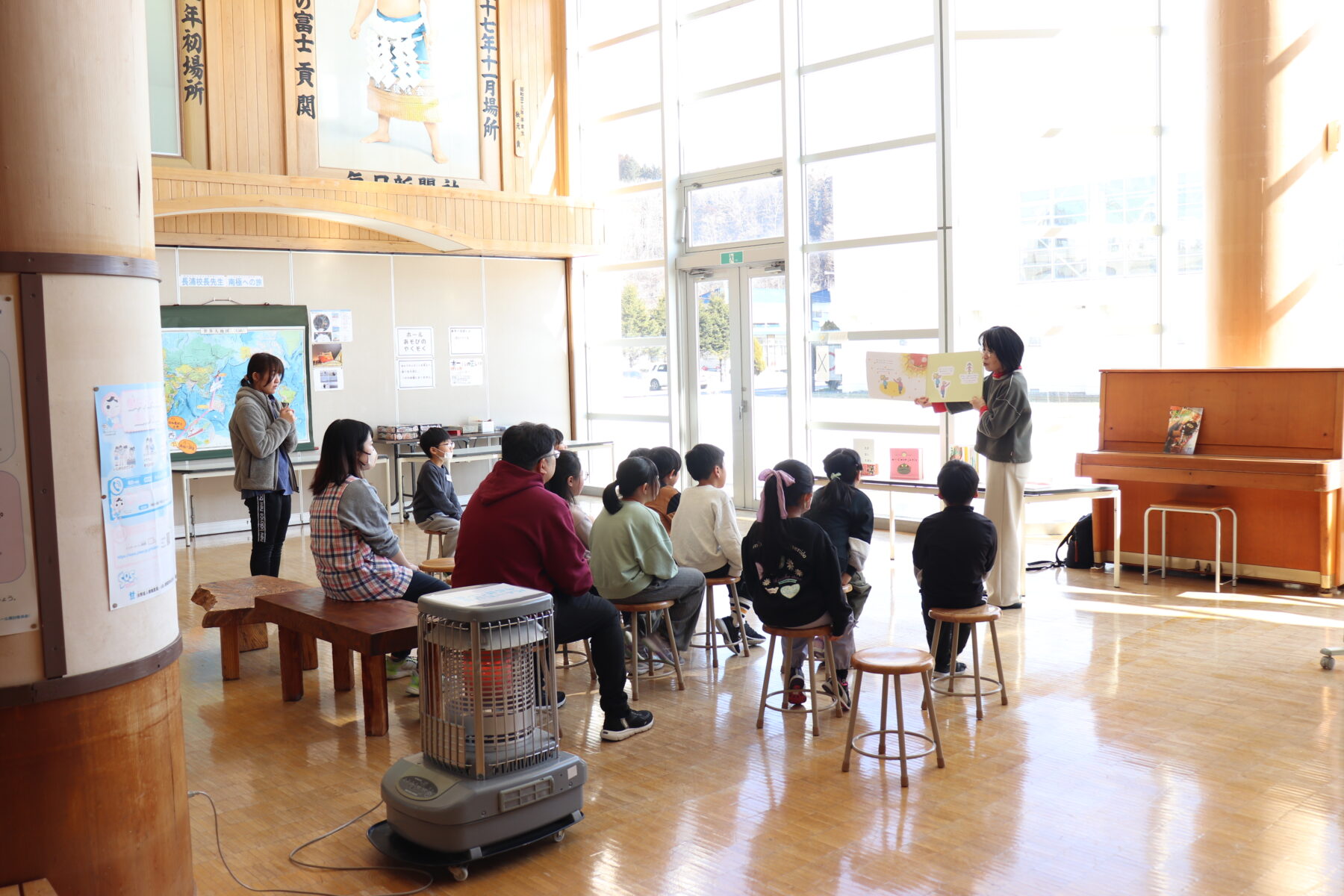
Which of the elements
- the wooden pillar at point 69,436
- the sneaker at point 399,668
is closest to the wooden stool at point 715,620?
the sneaker at point 399,668

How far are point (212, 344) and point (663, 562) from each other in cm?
611

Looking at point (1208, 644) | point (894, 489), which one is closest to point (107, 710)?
point (1208, 644)

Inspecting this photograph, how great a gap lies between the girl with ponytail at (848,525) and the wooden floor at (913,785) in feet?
1.64

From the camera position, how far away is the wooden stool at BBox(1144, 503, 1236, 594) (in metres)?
6.56

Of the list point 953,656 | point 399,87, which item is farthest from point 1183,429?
point 399,87

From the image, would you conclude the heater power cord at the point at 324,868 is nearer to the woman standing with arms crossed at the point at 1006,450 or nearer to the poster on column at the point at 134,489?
the poster on column at the point at 134,489

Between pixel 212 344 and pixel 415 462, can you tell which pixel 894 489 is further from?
pixel 212 344

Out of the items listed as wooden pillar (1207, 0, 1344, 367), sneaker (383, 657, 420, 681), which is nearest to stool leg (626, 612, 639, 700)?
sneaker (383, 657, 420, 681)

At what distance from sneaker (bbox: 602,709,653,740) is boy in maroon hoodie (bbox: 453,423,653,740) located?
1 centimetres

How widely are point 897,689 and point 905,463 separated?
5.12 meters

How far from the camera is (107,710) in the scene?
268 cm

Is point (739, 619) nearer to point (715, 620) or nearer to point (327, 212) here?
point (715, 620)

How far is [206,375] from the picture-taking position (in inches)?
367

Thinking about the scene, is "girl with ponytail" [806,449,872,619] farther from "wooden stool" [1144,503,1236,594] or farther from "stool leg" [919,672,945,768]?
"wooden stool" [1144,503,1236,594]
